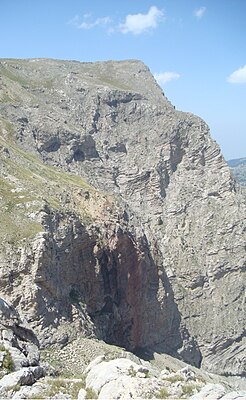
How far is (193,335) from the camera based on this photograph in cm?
10012

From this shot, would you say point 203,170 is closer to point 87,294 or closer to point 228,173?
point 228,173

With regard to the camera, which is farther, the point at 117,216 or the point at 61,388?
the point at 117,216

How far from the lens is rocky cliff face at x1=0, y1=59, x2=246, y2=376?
50906 mm

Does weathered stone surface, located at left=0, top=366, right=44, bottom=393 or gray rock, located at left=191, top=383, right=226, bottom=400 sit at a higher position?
weathered stone surface, located at left=0, top=366, right=44, bottom=393

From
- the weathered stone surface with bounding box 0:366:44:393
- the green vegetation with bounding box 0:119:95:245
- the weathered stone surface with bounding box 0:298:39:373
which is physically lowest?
the weathered stone surface with bounding box 0:366:44:393

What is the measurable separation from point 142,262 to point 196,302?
32764 millimetres

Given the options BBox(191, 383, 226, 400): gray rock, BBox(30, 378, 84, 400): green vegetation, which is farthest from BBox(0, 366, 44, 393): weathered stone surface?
BBox(191, 383, 226, 400): gray rock

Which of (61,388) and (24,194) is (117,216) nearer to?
(24,194)

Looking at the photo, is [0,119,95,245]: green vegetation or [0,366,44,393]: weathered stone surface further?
[0,119,95,245]: green vegetation

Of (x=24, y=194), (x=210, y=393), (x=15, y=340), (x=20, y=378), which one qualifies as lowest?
(x=210, y=393)

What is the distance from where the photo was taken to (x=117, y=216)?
7250cm

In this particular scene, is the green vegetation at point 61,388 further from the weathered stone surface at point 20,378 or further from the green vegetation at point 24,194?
the green vegetation at point 24,194

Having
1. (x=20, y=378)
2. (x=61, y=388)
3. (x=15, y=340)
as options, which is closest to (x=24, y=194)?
(x=15, y=340)

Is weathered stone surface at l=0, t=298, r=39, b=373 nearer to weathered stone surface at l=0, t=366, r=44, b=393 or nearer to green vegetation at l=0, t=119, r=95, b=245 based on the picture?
weathered stone surface at l=0, t=366, r=44, b=393
